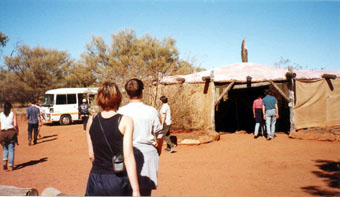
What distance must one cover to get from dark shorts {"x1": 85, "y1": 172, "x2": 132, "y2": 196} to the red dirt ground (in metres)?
2.71

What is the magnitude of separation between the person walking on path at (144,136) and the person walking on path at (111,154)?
26 centimetres

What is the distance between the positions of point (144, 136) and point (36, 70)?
25.6 meters

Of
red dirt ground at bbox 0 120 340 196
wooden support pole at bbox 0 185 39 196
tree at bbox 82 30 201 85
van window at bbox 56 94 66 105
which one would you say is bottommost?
red dirt ground at bbox 0 120 340 196

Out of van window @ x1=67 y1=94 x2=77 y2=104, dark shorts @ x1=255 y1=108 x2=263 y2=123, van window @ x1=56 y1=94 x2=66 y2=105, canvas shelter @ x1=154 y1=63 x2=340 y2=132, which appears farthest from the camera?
van window @ x1=67 y1=94 x2=77 y2=104

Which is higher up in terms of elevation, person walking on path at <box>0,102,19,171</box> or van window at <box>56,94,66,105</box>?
van window at <box>56,94,66,105</box>

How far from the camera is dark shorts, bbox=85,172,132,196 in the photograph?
79.7 inches


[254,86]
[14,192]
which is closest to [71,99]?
[254,86]

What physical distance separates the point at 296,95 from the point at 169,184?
750cm

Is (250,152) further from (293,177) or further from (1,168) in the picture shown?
(1,168)

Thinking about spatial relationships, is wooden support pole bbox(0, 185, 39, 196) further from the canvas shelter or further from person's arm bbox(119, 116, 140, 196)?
the canvas shelter

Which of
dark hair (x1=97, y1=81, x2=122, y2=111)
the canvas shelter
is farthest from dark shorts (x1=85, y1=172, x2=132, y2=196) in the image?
the canvas shelter

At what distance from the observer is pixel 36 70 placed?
24.1 m

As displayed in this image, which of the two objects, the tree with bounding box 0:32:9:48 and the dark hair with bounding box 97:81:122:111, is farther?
the tree with bounding box 0:32:9:48

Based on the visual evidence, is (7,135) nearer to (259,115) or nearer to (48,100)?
(259,115)
